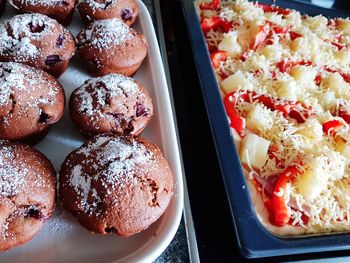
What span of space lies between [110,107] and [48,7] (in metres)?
0.47

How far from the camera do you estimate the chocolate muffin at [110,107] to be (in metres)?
1.13

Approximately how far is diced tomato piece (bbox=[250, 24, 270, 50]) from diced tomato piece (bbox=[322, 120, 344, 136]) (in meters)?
0.47

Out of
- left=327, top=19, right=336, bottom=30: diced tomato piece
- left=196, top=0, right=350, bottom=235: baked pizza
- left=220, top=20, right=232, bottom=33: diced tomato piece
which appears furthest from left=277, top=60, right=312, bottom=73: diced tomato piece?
left=327, top=19, right=336, bottom=30: diced tomato piece

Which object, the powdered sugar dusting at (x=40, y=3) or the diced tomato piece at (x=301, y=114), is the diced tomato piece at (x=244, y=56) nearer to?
the diced tomato piece at (x=301, y=114)

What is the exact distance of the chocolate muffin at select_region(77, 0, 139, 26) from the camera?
4.62ft

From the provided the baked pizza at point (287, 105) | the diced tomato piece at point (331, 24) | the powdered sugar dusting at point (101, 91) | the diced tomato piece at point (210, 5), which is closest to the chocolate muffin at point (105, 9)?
the powdered sugar dusting at point (101, 91)

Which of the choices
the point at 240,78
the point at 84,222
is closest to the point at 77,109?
the point at 84,222

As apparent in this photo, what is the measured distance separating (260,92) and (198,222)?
23.0 inches

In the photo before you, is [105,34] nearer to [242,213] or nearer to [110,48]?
[110,48]

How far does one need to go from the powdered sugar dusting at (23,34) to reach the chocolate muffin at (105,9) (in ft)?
0.57

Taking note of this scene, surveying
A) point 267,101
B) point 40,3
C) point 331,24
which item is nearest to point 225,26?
point 267,101

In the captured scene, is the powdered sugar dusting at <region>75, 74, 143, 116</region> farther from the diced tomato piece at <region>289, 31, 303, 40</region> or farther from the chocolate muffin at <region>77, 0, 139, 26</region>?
the diced tomato piece at <region>289, 31, 303, 40</region>

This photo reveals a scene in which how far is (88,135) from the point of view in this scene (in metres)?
1.15

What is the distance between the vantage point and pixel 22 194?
0.93 m
